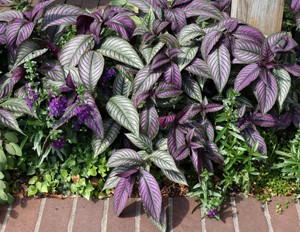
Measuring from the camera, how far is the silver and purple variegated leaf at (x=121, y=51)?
96.0 inches

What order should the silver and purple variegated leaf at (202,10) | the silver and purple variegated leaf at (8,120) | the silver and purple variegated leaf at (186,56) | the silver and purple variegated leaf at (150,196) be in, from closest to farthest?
the silver and purple variegated leaf at (150,196) → the silver and purple variegated leaf at (8,120) → the silver and purple variegated leaf at (186,56) → the silver and purple variegated leaf at (202,10)

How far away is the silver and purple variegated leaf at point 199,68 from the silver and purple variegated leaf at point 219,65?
4 cm

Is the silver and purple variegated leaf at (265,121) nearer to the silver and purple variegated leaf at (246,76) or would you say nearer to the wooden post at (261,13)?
the silver and purple variegated leaf at (246,76)

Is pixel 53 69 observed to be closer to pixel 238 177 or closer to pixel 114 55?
pixel 114 55

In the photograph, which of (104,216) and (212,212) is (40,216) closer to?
(104,216)

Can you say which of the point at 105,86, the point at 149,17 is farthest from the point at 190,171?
the point at 149,17

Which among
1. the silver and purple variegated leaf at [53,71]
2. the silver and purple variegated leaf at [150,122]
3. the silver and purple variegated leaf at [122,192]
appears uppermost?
the silver and purple variegated leaf at [53,71]

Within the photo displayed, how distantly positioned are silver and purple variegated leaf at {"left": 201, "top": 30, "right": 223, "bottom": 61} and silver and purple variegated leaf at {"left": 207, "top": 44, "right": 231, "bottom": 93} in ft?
0.13

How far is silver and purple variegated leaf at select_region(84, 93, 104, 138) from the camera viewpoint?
2.34 metres

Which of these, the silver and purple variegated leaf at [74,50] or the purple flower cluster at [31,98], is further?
the silver and purple variegated leaf at [74,50]

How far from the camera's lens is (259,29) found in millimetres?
2664

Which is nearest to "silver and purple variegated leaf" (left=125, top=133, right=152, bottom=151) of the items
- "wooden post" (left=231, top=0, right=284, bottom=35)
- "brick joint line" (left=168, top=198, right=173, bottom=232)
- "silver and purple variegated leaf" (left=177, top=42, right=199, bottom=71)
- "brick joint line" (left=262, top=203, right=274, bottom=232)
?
"brick joint line" (left=168, top=198, right=173, bottom=232)

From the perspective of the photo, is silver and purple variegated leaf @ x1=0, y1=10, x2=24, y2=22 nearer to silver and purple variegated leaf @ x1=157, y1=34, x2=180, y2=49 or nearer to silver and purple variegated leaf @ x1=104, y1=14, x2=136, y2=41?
silver and purple variegated leaf @ x1=104, y1=14, x2=136, y2=41

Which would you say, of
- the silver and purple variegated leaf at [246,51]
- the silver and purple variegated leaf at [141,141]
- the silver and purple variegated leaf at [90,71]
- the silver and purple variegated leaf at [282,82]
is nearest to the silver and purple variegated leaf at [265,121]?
the silver and purple variegated leaf at [282,82]
